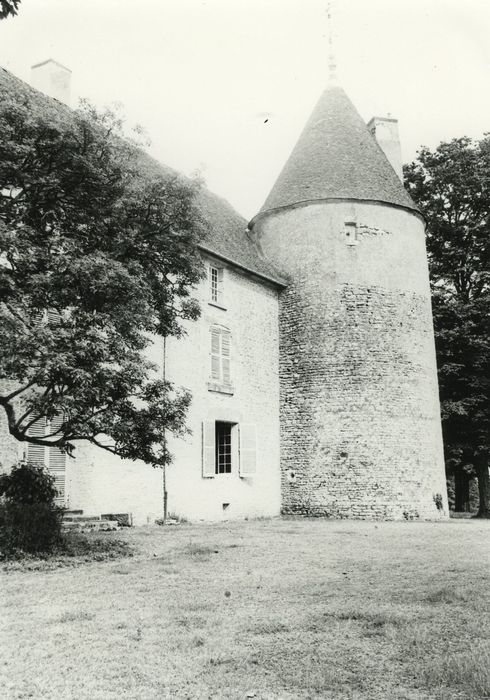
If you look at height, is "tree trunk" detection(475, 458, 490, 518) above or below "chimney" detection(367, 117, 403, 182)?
below

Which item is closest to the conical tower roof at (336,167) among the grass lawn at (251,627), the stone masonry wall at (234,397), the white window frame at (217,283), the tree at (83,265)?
the stone masonry wall at (234,397)

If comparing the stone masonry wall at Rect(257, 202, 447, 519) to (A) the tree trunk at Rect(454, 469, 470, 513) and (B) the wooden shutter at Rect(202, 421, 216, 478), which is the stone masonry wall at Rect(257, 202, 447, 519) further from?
(A) the tree trunk at Rect(454, 469, 470, 513)

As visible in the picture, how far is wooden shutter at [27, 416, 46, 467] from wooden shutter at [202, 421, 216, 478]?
16.5ft

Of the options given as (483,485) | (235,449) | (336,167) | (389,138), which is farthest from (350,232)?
(483,485)

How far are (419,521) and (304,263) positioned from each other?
853 cm

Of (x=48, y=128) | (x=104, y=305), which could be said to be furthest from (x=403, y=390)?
(x=48, y=128)

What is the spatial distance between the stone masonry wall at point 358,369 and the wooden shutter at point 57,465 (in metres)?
8.30

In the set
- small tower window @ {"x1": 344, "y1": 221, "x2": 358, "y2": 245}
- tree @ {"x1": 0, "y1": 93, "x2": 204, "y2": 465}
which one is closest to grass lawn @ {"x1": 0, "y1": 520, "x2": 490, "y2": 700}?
tree @ {"x1": 0, "y1": 93, "x2": 204, "y2": 465}

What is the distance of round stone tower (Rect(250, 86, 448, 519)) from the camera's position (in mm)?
18859

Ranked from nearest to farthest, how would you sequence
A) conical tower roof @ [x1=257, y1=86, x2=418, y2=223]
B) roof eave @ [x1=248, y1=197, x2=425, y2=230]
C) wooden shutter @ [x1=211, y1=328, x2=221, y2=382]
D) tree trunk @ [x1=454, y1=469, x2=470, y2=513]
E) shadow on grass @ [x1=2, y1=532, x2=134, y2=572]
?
shadow on grass @ [x1=2, y1=532, x2=134, y2=572], wooden shutter @ [x1=211, y1=328, x2=221, y2=382], roof eave @ [x1=248, y1=197, x2=425, y2=230], conical tower roof @ [x1=257, y1=86, x2=418, y2=223], tree trunk @ [x1=454, y1=469, x2=470, y2=513]

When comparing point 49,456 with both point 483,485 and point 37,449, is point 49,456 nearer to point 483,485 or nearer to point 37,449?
point 37,449

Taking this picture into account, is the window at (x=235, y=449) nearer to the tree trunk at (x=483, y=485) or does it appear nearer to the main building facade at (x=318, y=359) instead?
the main building facade at (x=318, y=359)

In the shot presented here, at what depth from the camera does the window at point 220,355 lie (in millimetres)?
17797

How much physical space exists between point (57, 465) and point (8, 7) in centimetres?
995
